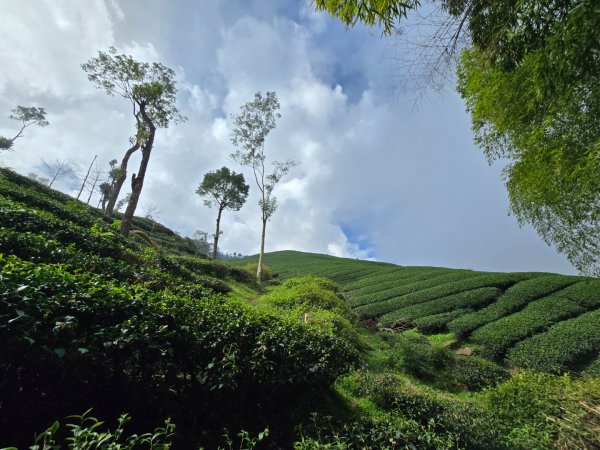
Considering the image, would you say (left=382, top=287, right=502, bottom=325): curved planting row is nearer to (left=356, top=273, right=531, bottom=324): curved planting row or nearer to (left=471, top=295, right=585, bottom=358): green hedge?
(left=356, top=273, right=531, bottom=324): curved planting row

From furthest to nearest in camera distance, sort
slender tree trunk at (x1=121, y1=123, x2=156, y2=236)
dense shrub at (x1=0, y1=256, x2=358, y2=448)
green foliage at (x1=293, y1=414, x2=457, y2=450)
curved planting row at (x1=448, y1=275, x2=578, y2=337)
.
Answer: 1. slender tree trunk at (x1=121, y1=123, x2=156, y2=236)
2. curved planting row at (x1=448, y1=275, x2=578, y2=337)
3. green foliage at (x1=293, y1=414, x2=457, y2=450)
4. dense shrub at (x1=0, y1=256, x2=358, y2=448)

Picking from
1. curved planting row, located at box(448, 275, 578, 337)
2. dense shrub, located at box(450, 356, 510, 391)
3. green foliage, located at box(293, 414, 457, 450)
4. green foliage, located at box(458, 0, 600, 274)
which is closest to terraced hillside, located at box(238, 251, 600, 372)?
curved planting row, located at box(448, 275, 578, 337)

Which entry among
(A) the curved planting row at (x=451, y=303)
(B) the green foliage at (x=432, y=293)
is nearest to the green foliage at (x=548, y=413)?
(A) the curved planting row at (x=451, y=303)

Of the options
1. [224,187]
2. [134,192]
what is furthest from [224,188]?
[134,192]

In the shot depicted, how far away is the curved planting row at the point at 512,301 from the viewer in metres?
13.0

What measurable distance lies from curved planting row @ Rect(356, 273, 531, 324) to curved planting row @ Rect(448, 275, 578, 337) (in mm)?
998

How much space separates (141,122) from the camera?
61.5ft

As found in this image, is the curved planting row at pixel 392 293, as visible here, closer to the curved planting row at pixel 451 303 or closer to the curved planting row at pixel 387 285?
the curved planting row at pixel 387 285

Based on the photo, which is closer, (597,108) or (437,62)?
(437,62)

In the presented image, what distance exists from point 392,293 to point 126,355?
60.3 ft

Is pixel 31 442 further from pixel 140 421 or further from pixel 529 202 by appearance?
pixel 529 202

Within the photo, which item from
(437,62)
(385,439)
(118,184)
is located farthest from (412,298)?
(118,184)

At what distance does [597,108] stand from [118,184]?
1073 inches

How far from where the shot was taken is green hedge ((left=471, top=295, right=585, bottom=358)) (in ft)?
36.6
